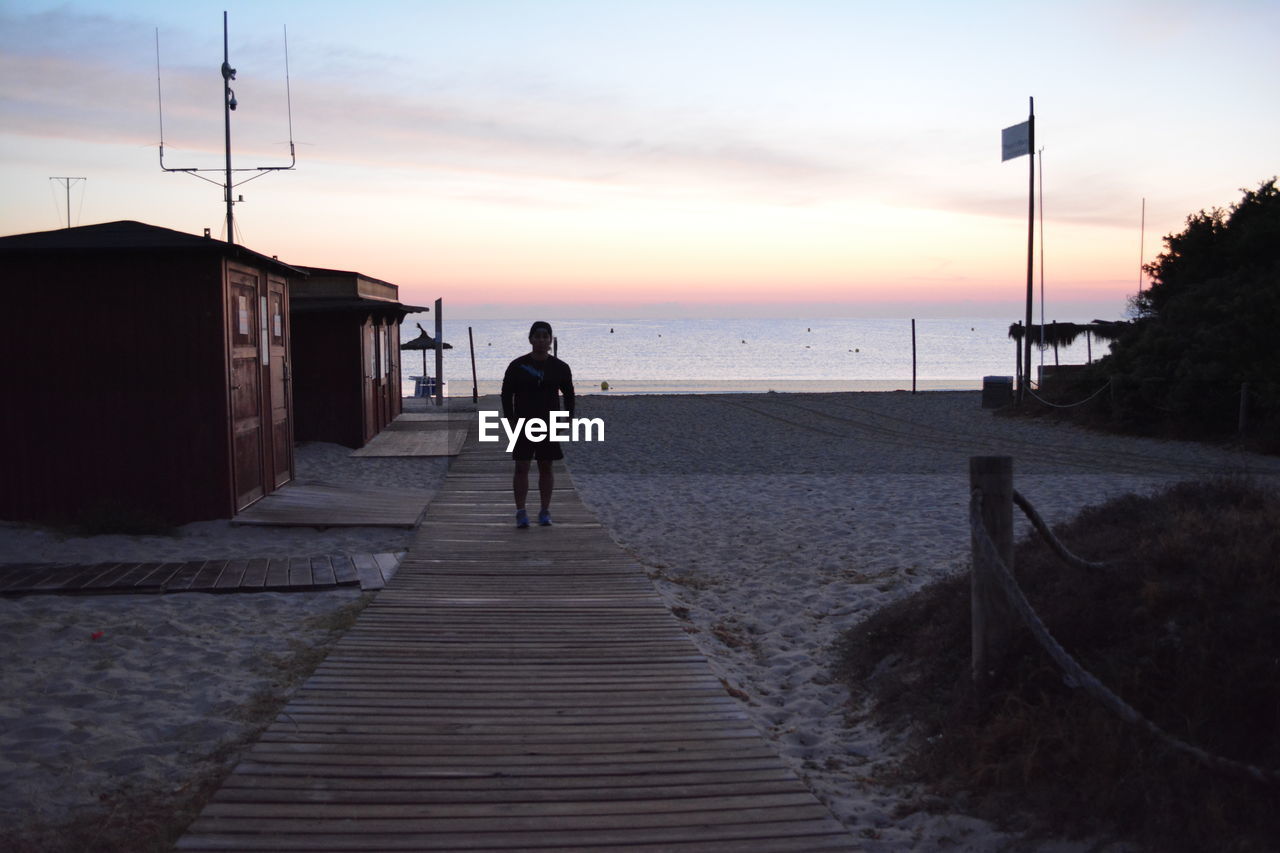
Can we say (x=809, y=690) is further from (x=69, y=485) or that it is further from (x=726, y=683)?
(x=69, y=485)

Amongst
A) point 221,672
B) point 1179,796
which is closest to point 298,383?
point 221,672

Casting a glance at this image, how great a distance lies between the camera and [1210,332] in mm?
18672

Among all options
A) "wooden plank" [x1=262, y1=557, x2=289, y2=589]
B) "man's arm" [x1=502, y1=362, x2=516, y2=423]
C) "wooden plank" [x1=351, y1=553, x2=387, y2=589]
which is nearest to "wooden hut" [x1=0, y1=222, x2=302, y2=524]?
"wooden plank" [x1=262, y1=557, x2=289, y2=589]

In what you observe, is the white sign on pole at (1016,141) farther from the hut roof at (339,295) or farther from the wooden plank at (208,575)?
the wooden plank at (208,575)

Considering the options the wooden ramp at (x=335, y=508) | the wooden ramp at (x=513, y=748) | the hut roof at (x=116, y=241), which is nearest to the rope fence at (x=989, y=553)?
the wooden ramp at (x=513, y=748)

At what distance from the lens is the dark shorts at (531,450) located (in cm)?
832

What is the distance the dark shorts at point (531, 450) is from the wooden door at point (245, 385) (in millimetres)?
3039

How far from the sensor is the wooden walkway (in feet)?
22.7

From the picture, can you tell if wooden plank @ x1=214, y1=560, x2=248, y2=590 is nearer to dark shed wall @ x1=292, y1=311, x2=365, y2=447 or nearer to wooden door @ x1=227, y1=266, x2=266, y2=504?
wooden door @ x1=227, y1=266, x2=266, y2=504

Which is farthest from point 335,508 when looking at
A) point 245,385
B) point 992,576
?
point 992,576

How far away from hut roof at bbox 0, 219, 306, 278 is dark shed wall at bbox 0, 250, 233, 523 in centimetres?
15

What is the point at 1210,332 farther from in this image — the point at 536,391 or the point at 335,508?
the point at 335,508

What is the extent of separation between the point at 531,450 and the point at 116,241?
4121 millimetres

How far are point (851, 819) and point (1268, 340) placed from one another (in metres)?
17.6
